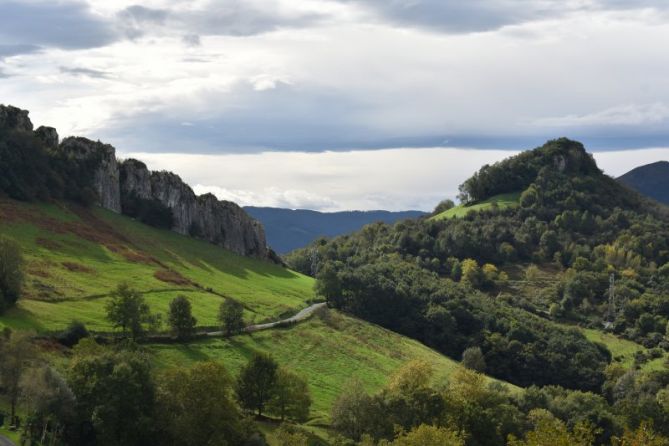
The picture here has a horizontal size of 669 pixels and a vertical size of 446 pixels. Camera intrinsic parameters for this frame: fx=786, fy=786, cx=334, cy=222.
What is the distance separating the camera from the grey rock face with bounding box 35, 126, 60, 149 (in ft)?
529

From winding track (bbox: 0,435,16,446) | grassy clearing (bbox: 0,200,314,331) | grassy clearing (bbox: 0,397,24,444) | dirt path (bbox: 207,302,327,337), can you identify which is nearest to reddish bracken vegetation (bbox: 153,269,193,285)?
grassy clearing (bbox: 0,200,314,331)

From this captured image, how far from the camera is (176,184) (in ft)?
570

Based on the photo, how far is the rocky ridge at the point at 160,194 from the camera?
158875 millimetres

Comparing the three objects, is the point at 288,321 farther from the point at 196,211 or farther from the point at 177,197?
the point at 177,197

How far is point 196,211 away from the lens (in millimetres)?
170375

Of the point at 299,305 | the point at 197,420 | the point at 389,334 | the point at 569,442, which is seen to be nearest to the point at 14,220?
the point at 299,305

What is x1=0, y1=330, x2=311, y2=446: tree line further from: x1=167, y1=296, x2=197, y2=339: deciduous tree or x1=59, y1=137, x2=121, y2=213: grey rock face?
x1=59, y1=137, x2=121, y2=213: grey rock face

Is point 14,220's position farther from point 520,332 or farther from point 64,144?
point 520,332

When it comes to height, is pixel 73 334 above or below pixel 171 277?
below

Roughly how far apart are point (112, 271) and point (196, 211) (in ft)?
169

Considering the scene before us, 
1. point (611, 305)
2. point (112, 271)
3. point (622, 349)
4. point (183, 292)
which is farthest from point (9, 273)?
point (611, 305)

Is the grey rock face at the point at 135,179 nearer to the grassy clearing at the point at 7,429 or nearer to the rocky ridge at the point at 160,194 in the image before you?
the rocky ridge at the point at 160,194

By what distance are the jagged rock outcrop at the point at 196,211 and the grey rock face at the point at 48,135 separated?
1453 cm

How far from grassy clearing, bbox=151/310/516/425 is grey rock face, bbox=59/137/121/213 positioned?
5478 centimetres
